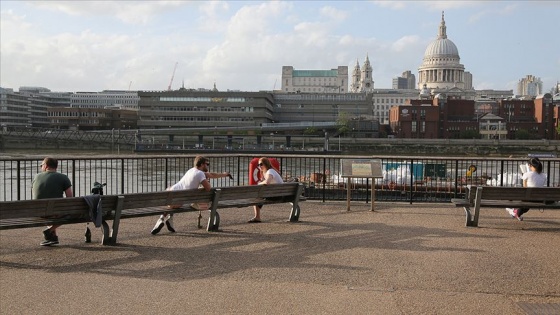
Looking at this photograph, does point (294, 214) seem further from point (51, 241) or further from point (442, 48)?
point (442, 48)

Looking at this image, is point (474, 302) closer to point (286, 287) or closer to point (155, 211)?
point (286, 287)

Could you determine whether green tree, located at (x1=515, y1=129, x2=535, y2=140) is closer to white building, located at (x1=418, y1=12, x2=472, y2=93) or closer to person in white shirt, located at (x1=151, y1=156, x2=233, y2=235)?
white building, located at (x1=418, y1=12, x2=472, y2=93)

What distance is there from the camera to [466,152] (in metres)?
111

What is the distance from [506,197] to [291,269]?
5.24 m

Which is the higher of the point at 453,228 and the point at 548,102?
the point at 548,102

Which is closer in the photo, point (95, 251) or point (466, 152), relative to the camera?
Answer: point (95, 251)

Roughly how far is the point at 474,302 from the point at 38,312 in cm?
426

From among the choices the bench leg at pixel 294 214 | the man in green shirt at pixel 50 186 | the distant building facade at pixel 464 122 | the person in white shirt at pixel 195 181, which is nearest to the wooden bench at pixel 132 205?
the bench leg at pixel 294 214

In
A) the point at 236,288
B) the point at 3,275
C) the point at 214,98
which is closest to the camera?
the point at 236,288

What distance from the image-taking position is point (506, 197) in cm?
1132

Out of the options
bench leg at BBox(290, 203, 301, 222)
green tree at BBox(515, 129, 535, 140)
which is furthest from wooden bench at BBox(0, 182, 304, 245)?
green tree at BBox(515, 129, 535, 140)

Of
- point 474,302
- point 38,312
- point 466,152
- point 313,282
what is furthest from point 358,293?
point 466,152

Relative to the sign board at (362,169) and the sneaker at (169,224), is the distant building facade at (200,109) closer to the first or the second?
the sign board at (362,169)

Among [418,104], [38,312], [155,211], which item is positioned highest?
[418,104]
